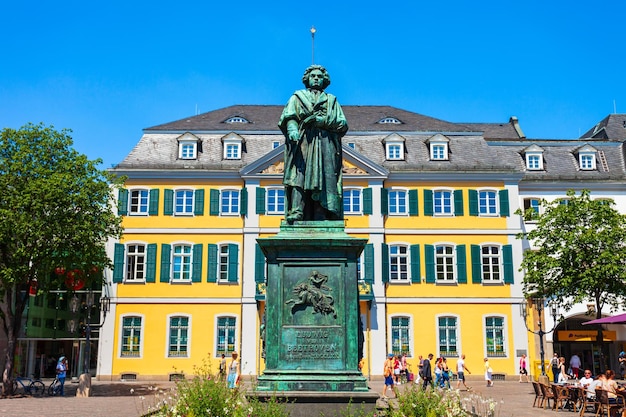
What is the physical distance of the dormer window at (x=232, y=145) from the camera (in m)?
36.8

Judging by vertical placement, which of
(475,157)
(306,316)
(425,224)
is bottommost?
(306,316)

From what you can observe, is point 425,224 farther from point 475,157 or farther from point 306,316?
point 306,316

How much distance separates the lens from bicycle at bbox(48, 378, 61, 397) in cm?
2450

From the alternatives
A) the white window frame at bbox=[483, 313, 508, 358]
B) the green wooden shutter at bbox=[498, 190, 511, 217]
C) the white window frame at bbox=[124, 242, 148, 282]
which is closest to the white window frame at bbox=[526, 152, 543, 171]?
the green wooden shutter at bbox=[498, 190, 511, 217]

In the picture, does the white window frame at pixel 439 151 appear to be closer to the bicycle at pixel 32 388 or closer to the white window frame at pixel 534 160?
the white window frame at pixel 534 160

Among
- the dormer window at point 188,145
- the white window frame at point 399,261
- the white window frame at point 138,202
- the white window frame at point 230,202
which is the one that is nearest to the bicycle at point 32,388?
the white window frame at point 138,202

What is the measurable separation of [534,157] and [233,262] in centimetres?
1761

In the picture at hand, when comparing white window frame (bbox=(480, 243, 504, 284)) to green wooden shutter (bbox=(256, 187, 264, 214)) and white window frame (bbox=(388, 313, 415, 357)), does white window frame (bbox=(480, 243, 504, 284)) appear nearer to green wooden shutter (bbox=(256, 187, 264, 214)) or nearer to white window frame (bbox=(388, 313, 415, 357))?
white window frame (bbox=(388, 313, 415, 357))

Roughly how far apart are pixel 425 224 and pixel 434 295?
3.64 metres

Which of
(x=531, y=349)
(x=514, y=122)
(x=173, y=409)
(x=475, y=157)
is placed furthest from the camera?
(x=514, y=122)

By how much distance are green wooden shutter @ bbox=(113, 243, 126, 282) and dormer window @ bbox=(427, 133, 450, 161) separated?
54.9ft

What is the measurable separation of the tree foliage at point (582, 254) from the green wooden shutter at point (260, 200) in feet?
43.7

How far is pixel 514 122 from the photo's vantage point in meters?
46.5

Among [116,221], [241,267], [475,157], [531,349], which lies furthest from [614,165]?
[116,221]
